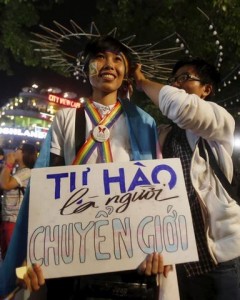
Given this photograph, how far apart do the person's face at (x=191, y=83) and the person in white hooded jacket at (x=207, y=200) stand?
0.34 m

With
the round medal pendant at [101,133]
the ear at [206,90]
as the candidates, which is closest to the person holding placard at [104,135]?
the round medal pendant at [101,133]

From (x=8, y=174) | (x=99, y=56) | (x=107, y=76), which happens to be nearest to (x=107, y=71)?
(x=107, y=76)

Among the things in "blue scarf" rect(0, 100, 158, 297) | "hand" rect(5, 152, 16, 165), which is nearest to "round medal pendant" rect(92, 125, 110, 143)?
"blue scarf" rect(0, 100, 158, 297)

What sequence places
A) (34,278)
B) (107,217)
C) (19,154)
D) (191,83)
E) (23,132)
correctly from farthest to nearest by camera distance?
(23,132) < (19,154) < (191,83) < (107,217) < (34,278)

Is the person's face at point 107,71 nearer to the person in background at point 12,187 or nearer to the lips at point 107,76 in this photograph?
the lips at point 107,76

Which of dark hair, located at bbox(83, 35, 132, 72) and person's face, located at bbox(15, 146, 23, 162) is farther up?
person's face, located at bbox(15, 146, 23, 162)

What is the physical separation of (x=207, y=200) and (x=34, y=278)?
3.37 ft

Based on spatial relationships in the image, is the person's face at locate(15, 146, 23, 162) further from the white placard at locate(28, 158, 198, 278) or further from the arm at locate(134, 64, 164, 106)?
the white placard at locate(28, 158, 198, 278)

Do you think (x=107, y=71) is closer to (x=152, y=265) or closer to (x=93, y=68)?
(x=93, y=68)

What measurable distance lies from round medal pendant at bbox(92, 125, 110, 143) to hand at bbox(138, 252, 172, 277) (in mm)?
734

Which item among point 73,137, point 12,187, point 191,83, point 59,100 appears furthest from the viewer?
point 59,100

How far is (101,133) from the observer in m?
1.99

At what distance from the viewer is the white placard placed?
5.08ft

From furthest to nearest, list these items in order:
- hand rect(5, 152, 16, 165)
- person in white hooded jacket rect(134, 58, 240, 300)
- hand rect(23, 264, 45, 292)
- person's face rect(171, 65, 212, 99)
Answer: hand rect(5, 152, 16, 165)
person's face rect(171, 65, 212, 99)
person in white hooded jacket rect(134, 58, 240, 300)
hand rect(23, 264, 45, 292)
